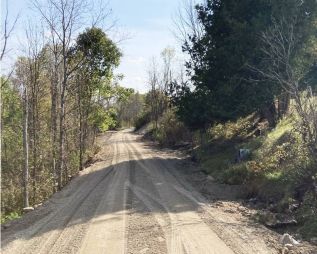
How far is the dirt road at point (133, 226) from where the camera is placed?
8.10 metres

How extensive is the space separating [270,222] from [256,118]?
1669cm

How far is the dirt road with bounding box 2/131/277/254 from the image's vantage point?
26.6 feet

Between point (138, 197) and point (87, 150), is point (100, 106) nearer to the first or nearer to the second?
point (87, 150)

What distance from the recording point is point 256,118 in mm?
26438

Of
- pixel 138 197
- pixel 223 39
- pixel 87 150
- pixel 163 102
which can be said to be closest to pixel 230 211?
pixel 138 197

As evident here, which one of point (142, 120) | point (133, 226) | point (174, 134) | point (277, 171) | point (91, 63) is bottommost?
point (133, 226)

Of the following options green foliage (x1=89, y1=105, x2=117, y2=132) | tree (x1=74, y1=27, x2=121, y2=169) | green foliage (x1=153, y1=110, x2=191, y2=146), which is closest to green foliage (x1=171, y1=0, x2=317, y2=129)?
tree (x1=74, y1=27, x2=121, y2=169)

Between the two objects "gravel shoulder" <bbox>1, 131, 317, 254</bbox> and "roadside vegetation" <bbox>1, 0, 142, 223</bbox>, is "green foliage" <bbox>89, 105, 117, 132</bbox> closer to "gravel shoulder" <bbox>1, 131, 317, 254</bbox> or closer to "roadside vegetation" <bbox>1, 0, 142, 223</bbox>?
"roadside vegetation" <bbox>1, 0, 142, 223</bbox>

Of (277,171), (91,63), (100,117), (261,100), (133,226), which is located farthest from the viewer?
(100,117)

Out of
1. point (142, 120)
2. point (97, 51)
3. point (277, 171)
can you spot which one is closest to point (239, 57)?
point (277, 171)

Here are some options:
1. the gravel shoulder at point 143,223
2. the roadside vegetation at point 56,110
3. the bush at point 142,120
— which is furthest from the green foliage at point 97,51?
the bush at point 142,120

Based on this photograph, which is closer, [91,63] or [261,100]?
[261,100]

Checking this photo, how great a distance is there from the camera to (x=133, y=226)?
967 cm

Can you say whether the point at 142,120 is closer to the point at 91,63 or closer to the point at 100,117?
the point at 100,117
